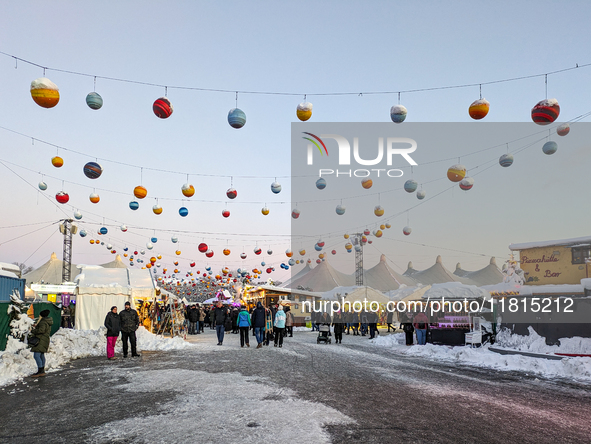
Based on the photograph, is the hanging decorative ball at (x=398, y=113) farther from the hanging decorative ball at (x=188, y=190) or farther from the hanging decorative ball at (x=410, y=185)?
the hanging decorative ball at (x=188, y=190)

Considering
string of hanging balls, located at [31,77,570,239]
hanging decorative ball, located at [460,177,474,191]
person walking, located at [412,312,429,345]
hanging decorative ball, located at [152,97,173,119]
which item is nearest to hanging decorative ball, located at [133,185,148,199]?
string of hanging balls, located at [31,77,570,239]

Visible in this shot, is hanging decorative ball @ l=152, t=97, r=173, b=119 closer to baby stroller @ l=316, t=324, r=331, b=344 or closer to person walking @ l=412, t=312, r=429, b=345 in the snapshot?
baby stroller @ l=316, t=324, r=331, b=344

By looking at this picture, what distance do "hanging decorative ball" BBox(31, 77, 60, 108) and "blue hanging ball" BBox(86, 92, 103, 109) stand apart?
127 cm

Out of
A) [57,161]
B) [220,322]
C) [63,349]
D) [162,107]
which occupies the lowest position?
[63,349]

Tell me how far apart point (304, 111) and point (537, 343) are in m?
12.2

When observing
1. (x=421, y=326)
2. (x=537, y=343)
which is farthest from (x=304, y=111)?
(x=537, y=343)

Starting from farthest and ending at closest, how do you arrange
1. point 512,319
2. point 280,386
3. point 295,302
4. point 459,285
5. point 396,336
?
point 295,302, point 459,285, point 396,336, point 512,319, point 280,386

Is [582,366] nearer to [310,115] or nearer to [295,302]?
[310,115]

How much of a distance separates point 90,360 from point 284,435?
9721mm

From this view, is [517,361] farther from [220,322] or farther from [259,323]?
[220,322]

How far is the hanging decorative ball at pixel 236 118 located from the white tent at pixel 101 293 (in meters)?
12.4

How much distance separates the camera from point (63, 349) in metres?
13.1

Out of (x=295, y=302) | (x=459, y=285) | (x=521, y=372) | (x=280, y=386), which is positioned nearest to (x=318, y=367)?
(x=280, y=386)

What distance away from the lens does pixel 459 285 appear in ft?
83.4
